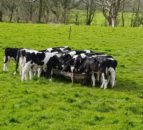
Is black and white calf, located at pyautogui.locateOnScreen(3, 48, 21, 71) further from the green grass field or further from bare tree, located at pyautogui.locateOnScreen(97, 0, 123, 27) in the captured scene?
bare tree, located at pyautogui.locateOnScreen(97, 0, 123, 27)

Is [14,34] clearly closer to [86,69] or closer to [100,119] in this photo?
[86,69]

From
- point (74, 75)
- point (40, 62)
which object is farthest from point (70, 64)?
point (40, 62)

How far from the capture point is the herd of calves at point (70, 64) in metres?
19.0

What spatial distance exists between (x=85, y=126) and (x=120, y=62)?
1337 centimetres

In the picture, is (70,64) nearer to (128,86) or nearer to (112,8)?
(128,86)

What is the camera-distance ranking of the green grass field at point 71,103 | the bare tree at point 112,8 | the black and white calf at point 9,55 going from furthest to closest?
the bare tree at point 112,8 < the black and white calf at point 9,55 < the green grass field at point 71,103

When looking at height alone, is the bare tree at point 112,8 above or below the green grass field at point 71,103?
above

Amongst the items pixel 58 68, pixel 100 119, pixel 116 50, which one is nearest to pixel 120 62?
pixel 116 50

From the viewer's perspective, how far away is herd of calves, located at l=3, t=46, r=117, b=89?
18984 millimetres

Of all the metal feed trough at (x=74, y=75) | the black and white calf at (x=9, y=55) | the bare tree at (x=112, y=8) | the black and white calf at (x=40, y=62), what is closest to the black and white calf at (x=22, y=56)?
the black and white calf at (x=40, y=62)

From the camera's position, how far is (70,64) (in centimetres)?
1986

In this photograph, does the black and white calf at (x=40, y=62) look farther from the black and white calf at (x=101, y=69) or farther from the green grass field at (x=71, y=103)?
the black and white calf at (x=101, y=69)

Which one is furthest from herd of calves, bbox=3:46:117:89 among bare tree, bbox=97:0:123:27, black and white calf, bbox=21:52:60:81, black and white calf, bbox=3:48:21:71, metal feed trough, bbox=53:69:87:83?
bare tree, bbox=97:0:123:27

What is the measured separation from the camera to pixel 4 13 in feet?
307
